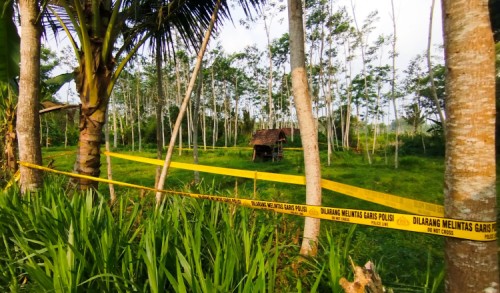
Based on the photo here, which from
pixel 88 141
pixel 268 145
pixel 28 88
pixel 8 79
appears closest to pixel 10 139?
pixel 8 79

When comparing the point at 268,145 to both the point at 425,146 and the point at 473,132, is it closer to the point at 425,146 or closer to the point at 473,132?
the point at 425,146

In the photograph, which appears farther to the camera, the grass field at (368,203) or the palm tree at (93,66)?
the palm tree at (93,66)

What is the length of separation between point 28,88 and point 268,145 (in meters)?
15.0

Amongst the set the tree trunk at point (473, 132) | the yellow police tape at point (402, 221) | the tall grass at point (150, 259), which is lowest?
the tall grass at point (150, 259)

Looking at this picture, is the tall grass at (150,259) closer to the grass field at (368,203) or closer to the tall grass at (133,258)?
the tall grass at (133,258)

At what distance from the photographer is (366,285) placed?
1107mm

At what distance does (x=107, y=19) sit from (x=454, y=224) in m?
3.96

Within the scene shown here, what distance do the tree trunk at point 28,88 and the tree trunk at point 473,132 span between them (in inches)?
158

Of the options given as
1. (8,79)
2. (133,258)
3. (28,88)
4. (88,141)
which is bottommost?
(133,258)

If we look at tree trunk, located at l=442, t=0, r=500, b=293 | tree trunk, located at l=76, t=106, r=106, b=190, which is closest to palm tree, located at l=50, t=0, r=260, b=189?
tree trunk, located at l=76, t=106, r=106, b=190

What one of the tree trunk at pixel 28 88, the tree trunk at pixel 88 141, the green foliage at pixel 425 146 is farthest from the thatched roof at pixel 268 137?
the tree trunk at pixel 28 88

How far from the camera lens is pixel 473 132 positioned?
1.34m

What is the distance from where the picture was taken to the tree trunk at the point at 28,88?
139 inches

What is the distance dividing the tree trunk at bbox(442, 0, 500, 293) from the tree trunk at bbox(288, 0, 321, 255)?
1324 millimetres
